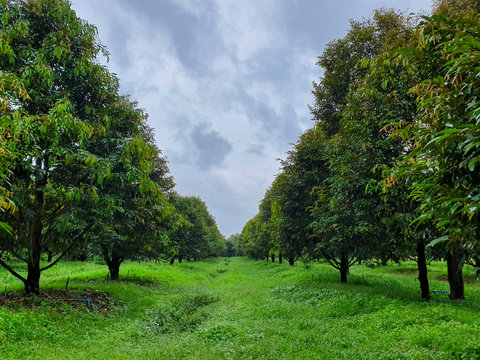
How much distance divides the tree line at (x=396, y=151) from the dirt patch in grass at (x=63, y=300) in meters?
10.6

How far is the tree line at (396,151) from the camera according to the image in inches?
149

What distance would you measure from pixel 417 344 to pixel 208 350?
526cm

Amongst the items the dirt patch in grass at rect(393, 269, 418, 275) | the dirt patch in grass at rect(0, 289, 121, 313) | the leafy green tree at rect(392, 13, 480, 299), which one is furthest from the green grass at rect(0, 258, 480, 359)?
the dirt patch in grass at rect(393, 269, 418, 275)

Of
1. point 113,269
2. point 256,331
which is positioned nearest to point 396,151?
point 256,331

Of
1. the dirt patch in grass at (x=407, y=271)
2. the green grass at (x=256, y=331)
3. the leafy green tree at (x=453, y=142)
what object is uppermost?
the leafy green tree at (x=453, y=142)

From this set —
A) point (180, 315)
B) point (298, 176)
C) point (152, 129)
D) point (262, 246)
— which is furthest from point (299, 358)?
point (262, 246)

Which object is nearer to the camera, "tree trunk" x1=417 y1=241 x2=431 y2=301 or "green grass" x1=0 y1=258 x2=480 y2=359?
"green grass" x1=0 y1=258 x2=480 y2=359

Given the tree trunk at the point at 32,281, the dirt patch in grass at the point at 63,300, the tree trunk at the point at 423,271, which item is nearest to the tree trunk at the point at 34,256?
the tree trunk at the point at 32,281

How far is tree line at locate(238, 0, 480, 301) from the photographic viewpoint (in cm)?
379

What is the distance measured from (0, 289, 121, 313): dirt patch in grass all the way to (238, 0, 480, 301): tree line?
34.7 feet

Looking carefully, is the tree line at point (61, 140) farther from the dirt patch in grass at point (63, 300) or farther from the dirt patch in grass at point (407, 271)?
the dirt patch in grass at point (407, 271)

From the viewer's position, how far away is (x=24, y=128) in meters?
7.02

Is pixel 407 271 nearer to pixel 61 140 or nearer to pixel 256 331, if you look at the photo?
pixel 256 331

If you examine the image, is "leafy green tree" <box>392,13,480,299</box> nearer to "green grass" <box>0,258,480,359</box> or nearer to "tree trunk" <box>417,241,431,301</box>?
"green grass" <box>0,258,480,359</box>
